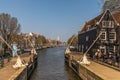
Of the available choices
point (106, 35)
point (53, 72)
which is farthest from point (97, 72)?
point (106, 35)

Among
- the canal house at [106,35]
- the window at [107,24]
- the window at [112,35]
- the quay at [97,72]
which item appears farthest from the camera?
the window at [107,24]

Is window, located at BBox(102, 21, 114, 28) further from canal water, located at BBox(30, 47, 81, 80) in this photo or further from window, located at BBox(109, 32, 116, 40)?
canal water, located at BBox(30, 47, 81, 80)

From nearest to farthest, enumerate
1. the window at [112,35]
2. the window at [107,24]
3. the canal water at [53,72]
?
1. the canal water at [53,72]
2. the window at [112,35]
3. the window at [107,24]

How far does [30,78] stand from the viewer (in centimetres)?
3828

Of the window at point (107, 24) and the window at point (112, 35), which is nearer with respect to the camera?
the window at point (112, 35)

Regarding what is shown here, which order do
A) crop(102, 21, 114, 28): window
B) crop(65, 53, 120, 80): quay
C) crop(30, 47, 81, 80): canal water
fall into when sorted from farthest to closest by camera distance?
crop(102, 21, 114, 28): window
crop(30, 47, 81, 80): canal water
crop(65, 53, 120, 80): quay

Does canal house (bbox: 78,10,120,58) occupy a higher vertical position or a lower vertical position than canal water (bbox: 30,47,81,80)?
higher

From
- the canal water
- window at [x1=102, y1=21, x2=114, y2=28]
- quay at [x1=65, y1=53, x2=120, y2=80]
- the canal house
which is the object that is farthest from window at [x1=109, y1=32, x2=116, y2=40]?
quay at [x1=65, y1=53, x2=120, y2=80]

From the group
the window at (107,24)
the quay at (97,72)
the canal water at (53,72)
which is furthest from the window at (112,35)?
the quay at (97,72)

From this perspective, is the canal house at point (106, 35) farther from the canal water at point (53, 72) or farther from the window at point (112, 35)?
the canal water at point (53, 72)

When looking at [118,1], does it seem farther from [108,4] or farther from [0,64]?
[0,64]

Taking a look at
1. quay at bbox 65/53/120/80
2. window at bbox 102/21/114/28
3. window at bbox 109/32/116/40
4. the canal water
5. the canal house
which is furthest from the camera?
window at bbox 102/21/114/28

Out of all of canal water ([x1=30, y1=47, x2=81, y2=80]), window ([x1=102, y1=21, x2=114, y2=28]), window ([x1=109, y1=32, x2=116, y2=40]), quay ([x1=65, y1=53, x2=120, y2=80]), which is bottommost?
canal water ([x1=30, y1=47, x2=81, y2=80])

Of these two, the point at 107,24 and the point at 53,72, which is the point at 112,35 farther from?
the point at 53,72
